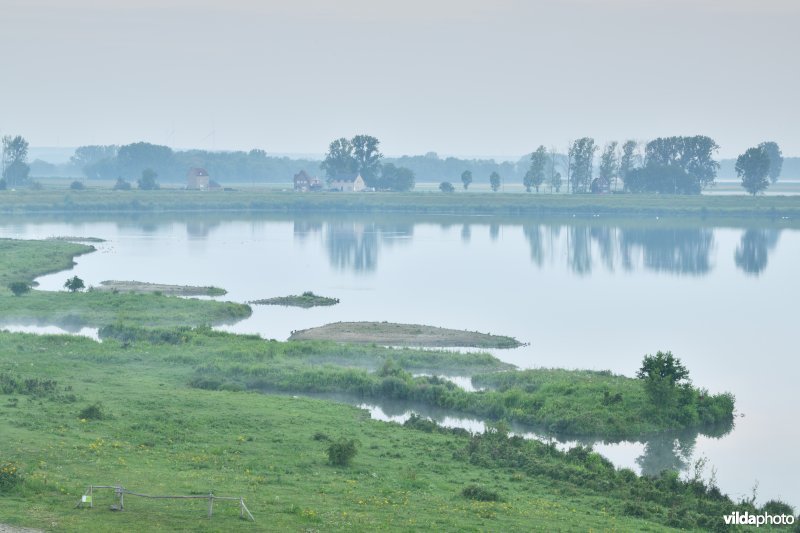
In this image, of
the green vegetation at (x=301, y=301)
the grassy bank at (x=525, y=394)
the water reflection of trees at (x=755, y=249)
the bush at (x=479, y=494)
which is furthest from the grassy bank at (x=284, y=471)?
the water reflection of trees at (x=755, y=249)

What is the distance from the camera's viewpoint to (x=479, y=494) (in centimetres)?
2750

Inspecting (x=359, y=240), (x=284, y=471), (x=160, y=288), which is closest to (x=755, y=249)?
(x=359, y=240)

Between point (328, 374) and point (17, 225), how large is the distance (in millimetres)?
118471

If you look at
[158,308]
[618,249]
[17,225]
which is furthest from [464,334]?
[17,225]

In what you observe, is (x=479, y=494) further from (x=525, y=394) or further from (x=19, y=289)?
(x=19, y=289)

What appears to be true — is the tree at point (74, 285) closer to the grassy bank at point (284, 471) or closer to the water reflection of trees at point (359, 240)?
the grassy bank at point (284, 471)

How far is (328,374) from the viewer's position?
47250 millimetres

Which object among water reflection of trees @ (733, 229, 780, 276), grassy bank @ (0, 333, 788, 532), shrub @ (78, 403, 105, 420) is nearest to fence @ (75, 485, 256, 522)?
grassy bank @ (0, 333, 788, 532)

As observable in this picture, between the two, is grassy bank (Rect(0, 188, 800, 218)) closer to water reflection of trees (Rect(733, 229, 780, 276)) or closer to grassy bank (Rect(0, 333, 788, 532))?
water reflection of trees (Rect(733, 229, 780, 276))

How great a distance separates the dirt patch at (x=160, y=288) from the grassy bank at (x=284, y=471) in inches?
1450

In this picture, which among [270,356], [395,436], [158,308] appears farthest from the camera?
[158,308]

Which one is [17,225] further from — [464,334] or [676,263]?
[464,334]

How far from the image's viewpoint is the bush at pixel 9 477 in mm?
24734

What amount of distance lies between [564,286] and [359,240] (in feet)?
159
